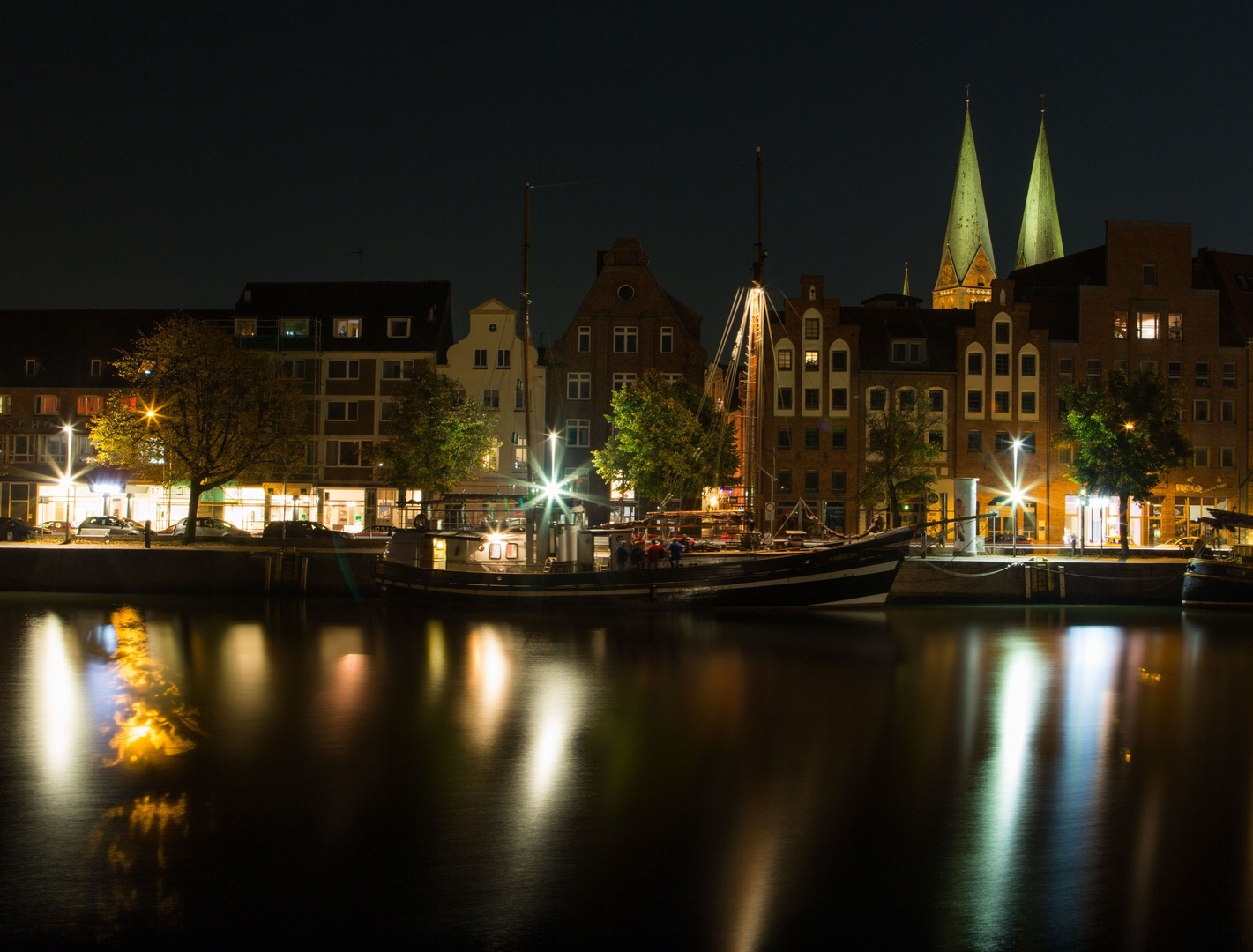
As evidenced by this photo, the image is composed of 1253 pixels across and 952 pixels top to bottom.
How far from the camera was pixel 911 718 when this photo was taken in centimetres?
2223

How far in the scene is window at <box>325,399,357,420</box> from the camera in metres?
68.8

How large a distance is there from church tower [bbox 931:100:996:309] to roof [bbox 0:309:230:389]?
6553 cm

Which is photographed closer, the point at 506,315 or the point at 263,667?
the point at 263,667

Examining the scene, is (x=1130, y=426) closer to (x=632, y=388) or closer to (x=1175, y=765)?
(x=632, y=388)

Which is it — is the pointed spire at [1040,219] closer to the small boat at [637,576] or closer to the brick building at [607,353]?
the brick building at [607,353]

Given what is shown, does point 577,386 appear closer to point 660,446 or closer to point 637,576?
point 660,446

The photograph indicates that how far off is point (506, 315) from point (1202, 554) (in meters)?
41.3

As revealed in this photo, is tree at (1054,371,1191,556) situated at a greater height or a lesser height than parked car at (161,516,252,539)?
greater

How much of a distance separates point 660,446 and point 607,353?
12.1 m

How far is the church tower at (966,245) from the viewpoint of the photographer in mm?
101375

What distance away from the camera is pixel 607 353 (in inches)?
2638

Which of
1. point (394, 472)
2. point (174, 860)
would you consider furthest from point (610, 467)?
point (174, 860)

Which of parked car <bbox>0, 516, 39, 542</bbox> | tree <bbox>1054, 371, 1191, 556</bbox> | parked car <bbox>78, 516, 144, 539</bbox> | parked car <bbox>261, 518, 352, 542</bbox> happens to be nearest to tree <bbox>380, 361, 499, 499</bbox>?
parked car <bbox>261, 518, 352, 542</bbox>

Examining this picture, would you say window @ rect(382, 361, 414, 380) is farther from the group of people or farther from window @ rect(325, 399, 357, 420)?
the group of people
